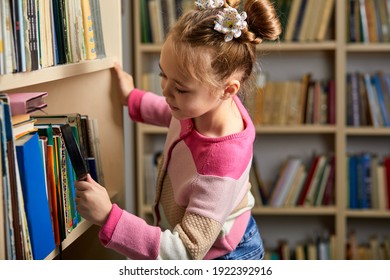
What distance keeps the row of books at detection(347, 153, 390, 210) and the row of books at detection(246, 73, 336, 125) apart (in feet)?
0.78

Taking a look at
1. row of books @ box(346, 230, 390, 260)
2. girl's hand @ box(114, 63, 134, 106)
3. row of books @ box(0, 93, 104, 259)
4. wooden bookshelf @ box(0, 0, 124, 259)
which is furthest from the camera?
row of books @ box(346, 230, 390, 260)

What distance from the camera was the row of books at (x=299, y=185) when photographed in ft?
10.5

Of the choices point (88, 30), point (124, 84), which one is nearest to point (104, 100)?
point (124, 84)

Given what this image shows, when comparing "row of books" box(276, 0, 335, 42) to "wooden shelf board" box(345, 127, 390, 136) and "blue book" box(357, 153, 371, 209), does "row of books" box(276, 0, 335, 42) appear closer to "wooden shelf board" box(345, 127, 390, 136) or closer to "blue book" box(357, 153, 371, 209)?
"wooden shelf board" box(345, 127, 390, 136)

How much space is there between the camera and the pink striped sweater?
1366 mm

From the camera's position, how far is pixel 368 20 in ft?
10.1

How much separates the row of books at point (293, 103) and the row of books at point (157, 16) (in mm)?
512

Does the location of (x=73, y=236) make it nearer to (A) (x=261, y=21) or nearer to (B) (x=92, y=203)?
(B) (x=92, y=203)

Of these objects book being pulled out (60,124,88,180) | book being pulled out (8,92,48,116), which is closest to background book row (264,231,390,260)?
book being pulled out (60,124,88,180)

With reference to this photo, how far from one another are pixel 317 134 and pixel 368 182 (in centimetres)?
35

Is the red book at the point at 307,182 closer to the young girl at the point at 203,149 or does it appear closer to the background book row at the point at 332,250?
the background book row at the point at 332,250

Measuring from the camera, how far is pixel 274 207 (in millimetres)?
3215

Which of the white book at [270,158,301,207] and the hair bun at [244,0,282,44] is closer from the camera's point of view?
the hair bun at [244,0,282,44]

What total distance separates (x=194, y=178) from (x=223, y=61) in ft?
0.83
